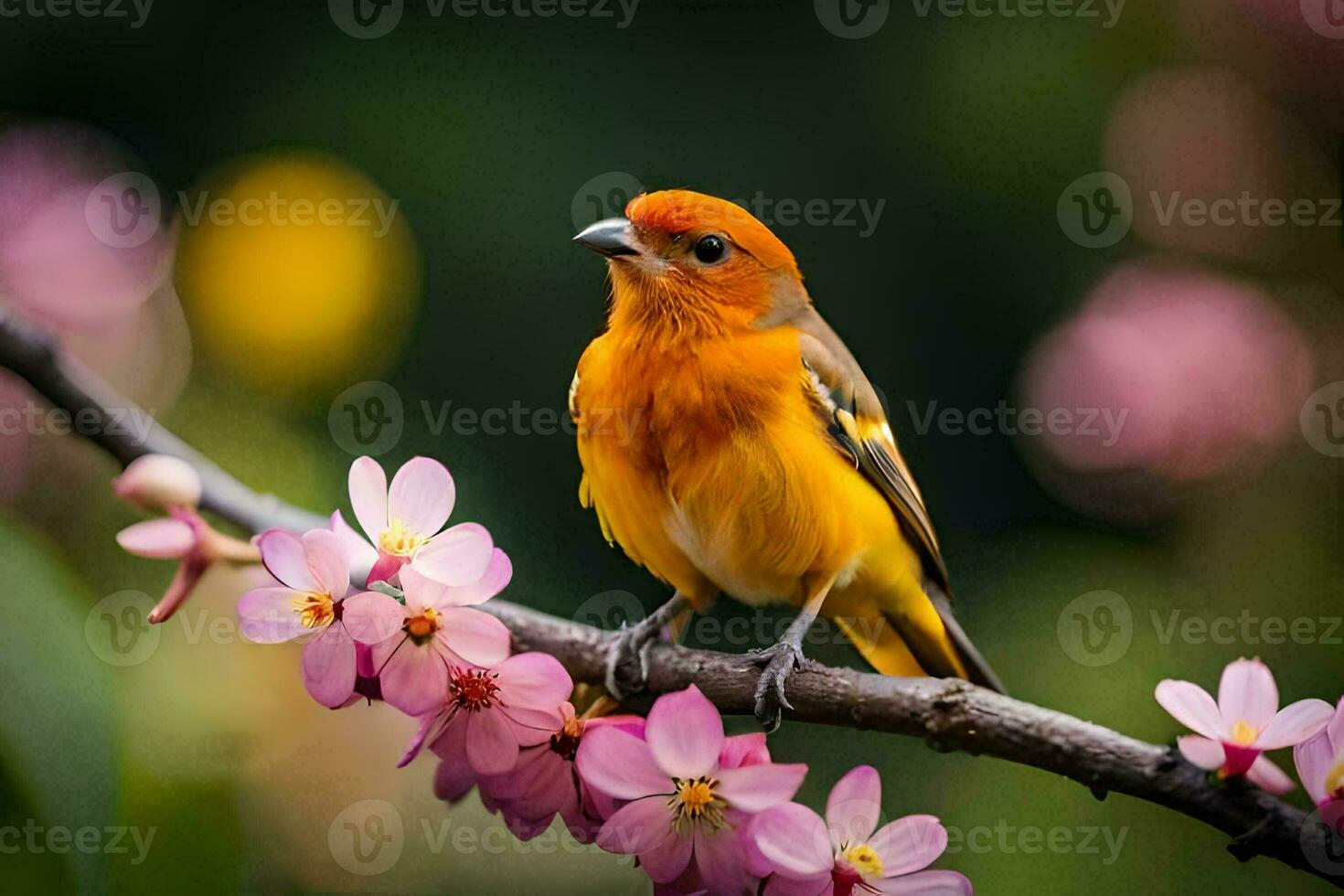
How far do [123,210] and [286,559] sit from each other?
1.05 m

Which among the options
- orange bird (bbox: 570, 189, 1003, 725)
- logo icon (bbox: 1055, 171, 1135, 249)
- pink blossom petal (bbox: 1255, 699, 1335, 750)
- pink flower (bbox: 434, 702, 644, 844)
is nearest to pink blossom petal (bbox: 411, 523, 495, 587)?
pink flower (bbox: 434, 702, 644, 844)

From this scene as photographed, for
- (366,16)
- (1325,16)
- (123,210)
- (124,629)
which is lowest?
(124,629)

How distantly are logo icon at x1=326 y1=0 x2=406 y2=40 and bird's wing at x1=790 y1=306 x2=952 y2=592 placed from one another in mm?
856

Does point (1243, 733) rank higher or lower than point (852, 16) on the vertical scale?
lower

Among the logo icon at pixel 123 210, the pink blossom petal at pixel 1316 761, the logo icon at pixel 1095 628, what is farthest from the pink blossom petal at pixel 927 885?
the logo icon at pixel 123 210

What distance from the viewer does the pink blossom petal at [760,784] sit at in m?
0.73

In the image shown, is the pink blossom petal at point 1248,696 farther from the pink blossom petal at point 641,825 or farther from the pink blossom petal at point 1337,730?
the pink blossom petal at point 641,825

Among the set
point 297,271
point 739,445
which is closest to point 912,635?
point 739,445

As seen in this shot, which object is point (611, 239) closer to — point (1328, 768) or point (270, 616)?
point (270, 616)

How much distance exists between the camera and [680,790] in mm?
754

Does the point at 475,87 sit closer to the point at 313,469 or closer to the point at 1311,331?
the point at 313,469

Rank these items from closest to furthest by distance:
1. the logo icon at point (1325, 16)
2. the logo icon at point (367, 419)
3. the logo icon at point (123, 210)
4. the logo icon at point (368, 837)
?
the logo icon at point (368, 837) → the logo icon at point (367, 419) → the logo icon at point (123, 210) → the logo icon at point (1325, 16)

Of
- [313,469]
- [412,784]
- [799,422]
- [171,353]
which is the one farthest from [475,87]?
[412,784]

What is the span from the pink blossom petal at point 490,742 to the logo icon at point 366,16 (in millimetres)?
1312
